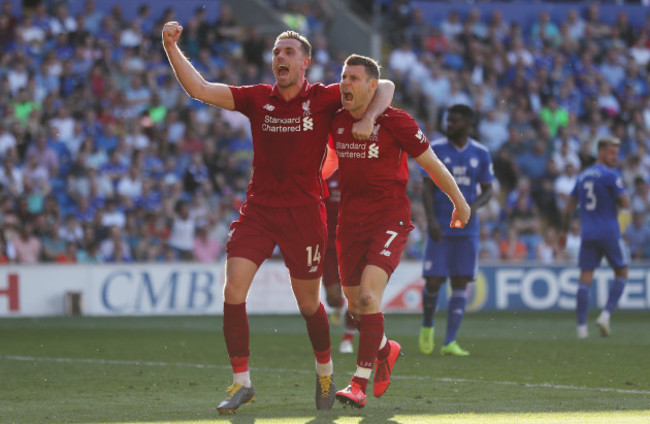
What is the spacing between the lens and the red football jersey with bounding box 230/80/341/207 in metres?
8.04

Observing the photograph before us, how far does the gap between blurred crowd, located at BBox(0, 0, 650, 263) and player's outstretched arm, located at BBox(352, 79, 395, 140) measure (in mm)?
8089

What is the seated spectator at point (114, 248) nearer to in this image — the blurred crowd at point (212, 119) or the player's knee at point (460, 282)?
the blurred crowd at point (212, 119)

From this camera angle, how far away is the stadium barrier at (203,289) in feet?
64.7

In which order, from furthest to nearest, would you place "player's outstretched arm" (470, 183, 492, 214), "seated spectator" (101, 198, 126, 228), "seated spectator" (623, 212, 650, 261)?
"seated spectator" (623, 212, 650, 261) < "seated spectator" (101, 198, 126, 228) < "player's outstretched arm" (470, 183, 492, 214)

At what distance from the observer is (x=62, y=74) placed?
2245 cm

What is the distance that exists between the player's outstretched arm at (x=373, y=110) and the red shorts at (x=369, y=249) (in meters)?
0.78

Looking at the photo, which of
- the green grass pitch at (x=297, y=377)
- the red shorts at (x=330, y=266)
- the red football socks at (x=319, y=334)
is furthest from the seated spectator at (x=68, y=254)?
the red football socks at (x=319, y=334)

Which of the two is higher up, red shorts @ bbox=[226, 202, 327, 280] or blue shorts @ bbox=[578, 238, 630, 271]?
red shorts @ bbox=[226, 202, 327, 280]

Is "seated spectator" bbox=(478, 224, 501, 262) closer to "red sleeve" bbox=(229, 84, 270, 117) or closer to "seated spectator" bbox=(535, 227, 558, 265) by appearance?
"seated spectator" bbox=(535, 227, 558, 265)

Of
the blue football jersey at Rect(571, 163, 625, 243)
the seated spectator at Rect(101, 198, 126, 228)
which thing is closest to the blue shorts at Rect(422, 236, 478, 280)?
the blue football jersey at Rect(571, 163, 625, 243)

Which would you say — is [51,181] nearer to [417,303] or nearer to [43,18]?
[43,18]

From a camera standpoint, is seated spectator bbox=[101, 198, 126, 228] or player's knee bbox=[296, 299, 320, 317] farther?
seated spectator bbox=[101, 198, 126, 228]

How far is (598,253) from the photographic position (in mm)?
15141

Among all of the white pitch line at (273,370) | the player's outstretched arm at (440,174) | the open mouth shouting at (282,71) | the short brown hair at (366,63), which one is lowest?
the white pitch line at (273,370)
